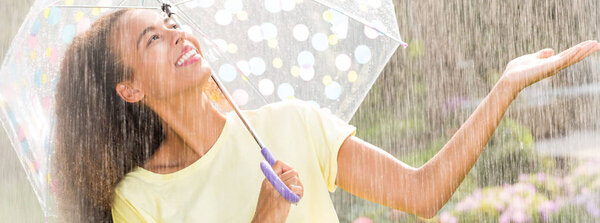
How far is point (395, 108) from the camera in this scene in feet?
18.0

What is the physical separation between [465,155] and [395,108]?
3.12m

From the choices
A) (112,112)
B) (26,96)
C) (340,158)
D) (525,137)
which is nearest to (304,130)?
(340,158)

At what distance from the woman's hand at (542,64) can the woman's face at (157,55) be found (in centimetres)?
87

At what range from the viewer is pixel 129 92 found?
2.60 m

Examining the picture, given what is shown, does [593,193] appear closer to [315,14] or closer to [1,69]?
[315,14]

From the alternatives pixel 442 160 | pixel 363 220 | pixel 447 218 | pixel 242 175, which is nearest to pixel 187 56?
pixel 242 175

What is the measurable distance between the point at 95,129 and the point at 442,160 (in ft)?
3.57

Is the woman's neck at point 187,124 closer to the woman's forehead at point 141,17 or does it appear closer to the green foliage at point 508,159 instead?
the woman's forehead at point 141,17

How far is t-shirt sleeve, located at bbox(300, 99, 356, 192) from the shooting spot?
8.56 ft

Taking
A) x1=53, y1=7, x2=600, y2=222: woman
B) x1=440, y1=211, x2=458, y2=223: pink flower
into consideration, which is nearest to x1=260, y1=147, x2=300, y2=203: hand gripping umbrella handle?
x1=53, y1=7, x2=600, y2=222: woman

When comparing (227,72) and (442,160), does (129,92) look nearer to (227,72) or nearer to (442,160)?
(227,72)

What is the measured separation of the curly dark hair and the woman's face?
1.3 inches

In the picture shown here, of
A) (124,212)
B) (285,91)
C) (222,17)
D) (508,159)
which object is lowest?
(508,159)

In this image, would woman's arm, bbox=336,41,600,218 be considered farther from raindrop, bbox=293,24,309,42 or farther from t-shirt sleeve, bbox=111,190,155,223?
t-shirt sleeve, bbox=111,190,155,223
